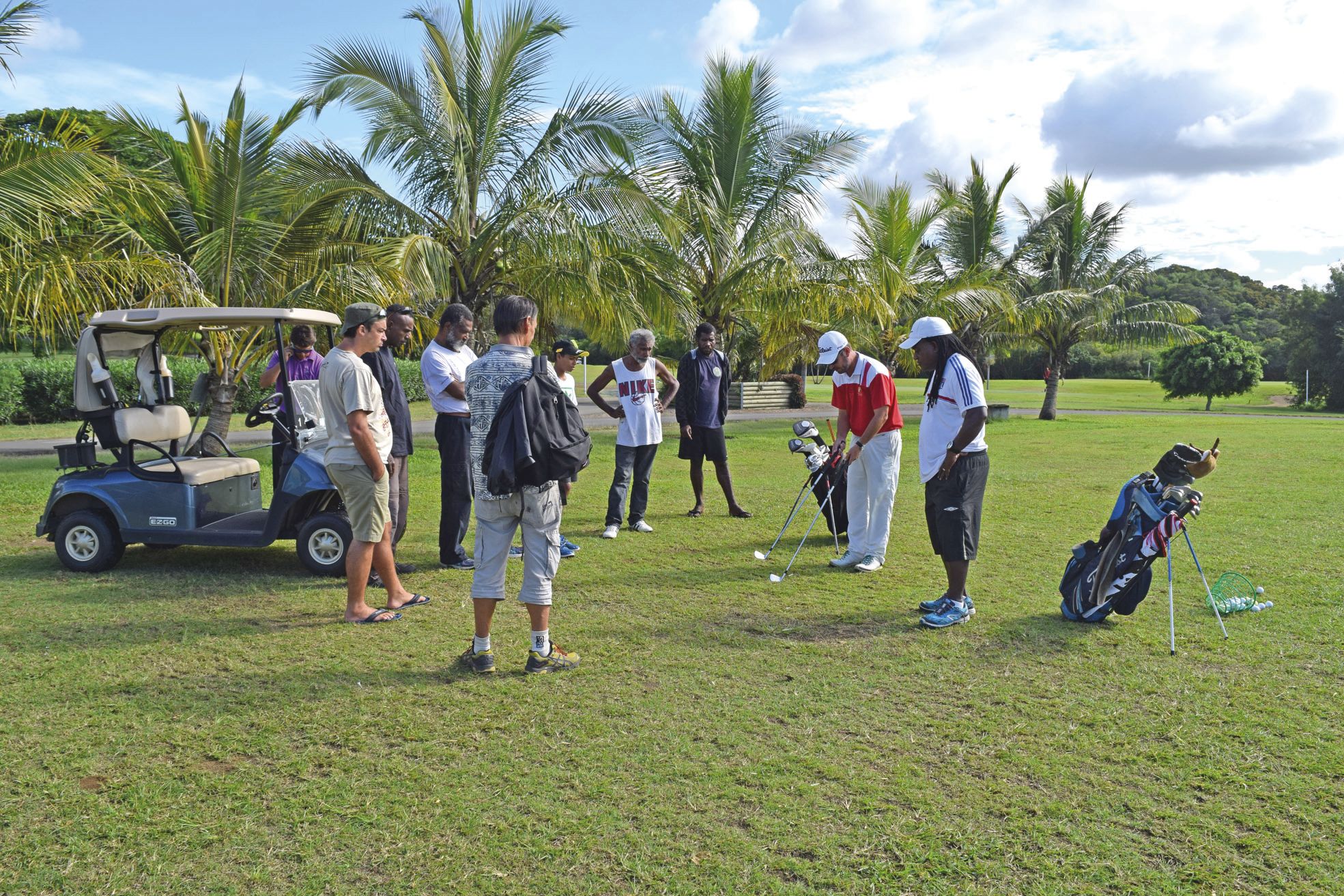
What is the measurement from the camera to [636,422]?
8.63 meters

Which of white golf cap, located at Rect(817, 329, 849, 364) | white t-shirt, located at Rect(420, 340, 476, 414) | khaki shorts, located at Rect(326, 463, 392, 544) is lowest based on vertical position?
khaki shorts, located at Rect(326, 463, 392, 544)

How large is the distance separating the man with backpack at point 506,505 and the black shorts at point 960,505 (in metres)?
2.30

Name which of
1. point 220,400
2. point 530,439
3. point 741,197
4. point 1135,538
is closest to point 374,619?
point 530,439

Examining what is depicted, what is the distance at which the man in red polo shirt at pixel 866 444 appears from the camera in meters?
7.00

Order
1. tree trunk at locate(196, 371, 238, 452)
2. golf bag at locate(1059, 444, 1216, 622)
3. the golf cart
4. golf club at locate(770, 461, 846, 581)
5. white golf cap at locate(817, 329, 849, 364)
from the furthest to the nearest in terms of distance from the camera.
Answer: tree trunk at locate(196, 371, 238, 452) < white golf cap at locate(817, 329, 849, 364) < golf club at locate(770, 461, 846, 581) < the golf cart < golf bag at locate(1059, 444, 1216, 622)

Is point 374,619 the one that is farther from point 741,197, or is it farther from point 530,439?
point 741,197

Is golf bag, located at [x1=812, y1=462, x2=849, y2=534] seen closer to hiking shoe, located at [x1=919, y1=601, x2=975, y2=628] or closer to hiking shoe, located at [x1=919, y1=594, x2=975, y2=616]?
hiking shoe, located at [x1=919, y1=594, x2=975, y2=616]

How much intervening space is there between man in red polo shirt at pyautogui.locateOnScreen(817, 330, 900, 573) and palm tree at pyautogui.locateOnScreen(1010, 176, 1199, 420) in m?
20.3

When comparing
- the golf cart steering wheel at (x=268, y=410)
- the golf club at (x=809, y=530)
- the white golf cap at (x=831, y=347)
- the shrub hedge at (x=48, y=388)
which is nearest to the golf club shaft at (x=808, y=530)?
the golf club at (x=809, y=530)

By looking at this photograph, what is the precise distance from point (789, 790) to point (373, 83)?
42.4 feet

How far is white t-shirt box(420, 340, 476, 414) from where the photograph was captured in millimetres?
6727

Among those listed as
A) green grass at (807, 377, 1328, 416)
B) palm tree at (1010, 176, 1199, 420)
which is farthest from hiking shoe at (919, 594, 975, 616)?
green grass at (807, 377, 1328, 416)

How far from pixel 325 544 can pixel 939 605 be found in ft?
14.0

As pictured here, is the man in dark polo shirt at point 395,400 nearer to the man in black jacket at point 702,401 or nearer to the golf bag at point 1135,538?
the man in black jacket at point 702,401
